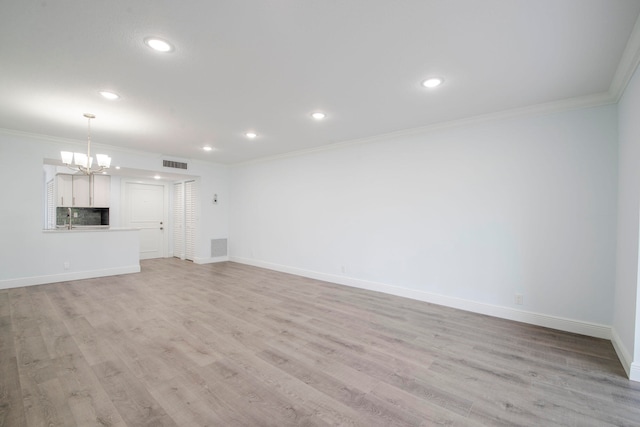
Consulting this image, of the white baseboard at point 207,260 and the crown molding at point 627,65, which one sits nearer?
the crown molding at point 627,65

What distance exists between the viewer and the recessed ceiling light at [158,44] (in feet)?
6.97

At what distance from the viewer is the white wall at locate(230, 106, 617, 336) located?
3.08m

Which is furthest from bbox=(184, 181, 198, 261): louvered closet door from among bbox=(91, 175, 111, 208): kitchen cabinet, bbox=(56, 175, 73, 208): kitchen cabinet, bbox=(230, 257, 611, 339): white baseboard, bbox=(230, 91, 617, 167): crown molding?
bbox=(230, 91, 617, 167): crown molding

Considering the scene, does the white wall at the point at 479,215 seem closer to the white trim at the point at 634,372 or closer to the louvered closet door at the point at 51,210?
the white trim at the point at 634,372

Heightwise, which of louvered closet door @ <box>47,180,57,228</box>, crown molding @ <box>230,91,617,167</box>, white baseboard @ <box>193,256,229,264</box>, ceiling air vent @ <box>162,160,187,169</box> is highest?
crown molding @ <box>230,91,617,167</box>

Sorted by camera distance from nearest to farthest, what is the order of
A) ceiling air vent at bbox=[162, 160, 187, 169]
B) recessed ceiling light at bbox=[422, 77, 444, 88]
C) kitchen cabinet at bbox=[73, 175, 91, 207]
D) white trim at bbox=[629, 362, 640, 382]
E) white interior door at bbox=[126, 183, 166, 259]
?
white trim at bbox=[629, 362, 640, 382]
recessed ceiling light at bbox=[422, 77, 444, 88]
ceiling air vent at bbox=[162, 160, 187, 169]
kitchen cabinet at bbox=[73, 175, 91, 207]
white interior door at bbox=[126, 183, 166, 259]

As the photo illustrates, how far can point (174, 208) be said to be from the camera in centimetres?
852

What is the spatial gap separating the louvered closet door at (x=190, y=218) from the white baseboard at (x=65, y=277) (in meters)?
1.62

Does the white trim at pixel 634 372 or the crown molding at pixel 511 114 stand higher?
the crown molding at pixel 511 114

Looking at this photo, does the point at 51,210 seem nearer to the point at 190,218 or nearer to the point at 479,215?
the point at 190,218

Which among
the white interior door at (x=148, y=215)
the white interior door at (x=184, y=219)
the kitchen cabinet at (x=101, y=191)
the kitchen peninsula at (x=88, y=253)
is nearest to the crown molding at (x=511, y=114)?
the white interior door at (x=184, y=219)

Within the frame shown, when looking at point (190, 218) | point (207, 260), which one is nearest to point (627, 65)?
point (207, 260)

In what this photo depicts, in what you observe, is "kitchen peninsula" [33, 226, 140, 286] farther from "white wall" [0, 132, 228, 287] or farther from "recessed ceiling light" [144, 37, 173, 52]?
"recessed ceiling light" [144, 37, 173, 52]

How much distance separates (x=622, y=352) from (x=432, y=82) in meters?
3.13
